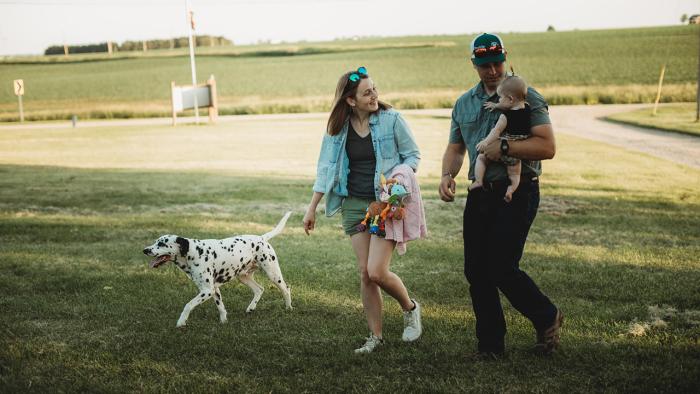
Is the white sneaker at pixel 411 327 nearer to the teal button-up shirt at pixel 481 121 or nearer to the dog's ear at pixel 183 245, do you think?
the teal button-up shirt at pixel 481 121

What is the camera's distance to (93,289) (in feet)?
24.3

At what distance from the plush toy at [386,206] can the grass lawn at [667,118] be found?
23.1 m

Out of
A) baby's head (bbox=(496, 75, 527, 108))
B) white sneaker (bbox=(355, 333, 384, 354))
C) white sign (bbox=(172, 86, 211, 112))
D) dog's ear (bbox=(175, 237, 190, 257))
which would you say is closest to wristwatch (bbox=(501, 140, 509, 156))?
baby's head (bbox=(496, 75, 527, 108))

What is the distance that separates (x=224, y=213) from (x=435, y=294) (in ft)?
20.0

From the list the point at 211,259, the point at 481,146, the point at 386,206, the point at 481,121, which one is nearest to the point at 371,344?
the point at 386,206

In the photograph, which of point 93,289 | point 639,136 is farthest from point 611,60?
point 93,289

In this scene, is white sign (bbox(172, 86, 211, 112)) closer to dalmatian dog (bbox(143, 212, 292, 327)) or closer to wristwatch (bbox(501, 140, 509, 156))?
dalmatian dog (bbox(143, 212, 292, 327))

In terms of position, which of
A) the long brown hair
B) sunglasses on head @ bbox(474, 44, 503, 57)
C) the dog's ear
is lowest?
the dog's ear

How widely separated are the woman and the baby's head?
92 cm

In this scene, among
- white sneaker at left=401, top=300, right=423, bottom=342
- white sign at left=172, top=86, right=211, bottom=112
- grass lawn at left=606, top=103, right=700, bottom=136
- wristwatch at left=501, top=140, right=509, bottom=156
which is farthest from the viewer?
white sign at left=172, top=86, right=211, bottom=112

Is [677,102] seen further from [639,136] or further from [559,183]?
[559,183]

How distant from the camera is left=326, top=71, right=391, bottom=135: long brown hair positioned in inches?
202

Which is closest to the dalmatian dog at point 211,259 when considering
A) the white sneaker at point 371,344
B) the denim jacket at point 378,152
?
the denim jacket at point 378,152

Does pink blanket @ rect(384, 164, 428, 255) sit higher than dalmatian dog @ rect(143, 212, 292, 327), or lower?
higher
